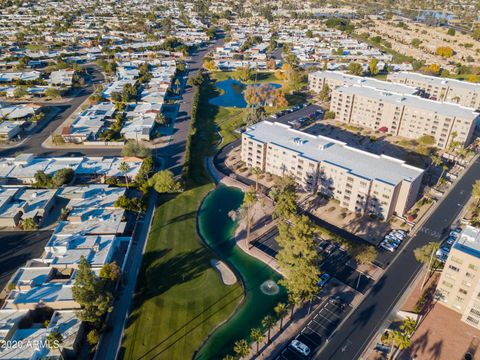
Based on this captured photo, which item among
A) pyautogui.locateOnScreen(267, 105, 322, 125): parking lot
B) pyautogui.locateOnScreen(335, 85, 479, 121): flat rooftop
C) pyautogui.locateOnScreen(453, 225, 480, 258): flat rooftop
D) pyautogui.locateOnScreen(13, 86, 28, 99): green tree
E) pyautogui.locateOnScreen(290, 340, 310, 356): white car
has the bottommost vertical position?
pyautogui.locateOnScreen(290, 340, 310, 356): white car

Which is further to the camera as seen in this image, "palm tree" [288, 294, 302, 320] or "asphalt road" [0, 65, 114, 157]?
"asphalt road" [0, 65, 114, 157]

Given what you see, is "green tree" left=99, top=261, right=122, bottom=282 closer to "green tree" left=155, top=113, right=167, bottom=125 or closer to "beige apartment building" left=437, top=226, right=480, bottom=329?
"beige apartment building" left=437, top=226, right=480, bottom=329

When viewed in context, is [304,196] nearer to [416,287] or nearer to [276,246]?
[276,246]

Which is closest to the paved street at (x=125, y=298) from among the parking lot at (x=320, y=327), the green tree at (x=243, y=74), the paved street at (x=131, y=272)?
the paved street at (x=131, y=272)

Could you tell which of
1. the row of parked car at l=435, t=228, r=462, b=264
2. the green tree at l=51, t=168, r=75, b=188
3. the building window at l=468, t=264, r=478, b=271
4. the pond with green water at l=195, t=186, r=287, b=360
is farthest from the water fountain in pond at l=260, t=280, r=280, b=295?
the green tree at l=51, t=168, r=75, b=188

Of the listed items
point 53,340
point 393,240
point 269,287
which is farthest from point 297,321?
point 53,340

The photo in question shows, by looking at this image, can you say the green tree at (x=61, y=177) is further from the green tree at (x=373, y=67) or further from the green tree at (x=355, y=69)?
the green tree at (x=373, y=67)
